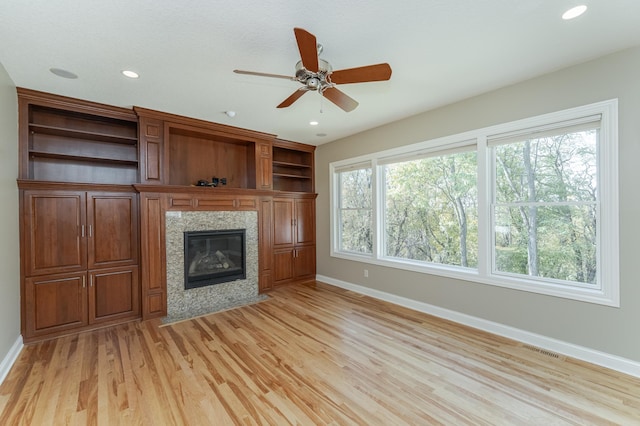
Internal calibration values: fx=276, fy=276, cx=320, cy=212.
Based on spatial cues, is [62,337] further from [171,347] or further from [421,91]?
[421,91]

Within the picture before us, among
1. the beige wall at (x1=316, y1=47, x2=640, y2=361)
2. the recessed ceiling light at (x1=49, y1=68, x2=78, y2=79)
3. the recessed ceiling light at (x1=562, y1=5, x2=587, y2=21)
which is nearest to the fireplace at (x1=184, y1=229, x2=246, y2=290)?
the recessed ceiling light at (x1=49, y1=68, x2=78, y2=79)

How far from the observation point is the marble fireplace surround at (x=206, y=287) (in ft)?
12.5

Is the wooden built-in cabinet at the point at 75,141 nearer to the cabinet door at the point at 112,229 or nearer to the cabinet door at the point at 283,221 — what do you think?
the cabinet door at the point at 112,229

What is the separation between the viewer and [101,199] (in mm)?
3426

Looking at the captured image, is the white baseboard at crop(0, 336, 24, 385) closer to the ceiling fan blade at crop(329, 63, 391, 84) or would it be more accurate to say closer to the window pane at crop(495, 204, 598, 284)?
the ceiling fan blade at crop(329, 63, 391, 84)

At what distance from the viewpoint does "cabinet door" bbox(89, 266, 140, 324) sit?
11.1 feet

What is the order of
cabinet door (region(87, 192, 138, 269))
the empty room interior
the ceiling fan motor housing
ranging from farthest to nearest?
1. cabinet door (region(87, 192, 138, 269))
2. the ceiling fan motor housing
3. the empty room interior

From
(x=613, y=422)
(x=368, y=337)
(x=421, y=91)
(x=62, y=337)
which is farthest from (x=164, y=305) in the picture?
(x=613, y=422)

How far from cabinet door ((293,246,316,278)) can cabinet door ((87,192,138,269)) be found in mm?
2691

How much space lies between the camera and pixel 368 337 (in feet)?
10.1

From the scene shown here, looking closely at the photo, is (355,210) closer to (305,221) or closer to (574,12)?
(305,221)

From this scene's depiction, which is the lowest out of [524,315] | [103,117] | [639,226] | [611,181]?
[524,315]

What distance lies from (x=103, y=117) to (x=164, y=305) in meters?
2.61

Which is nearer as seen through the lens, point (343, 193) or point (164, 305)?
point (164, 305)
